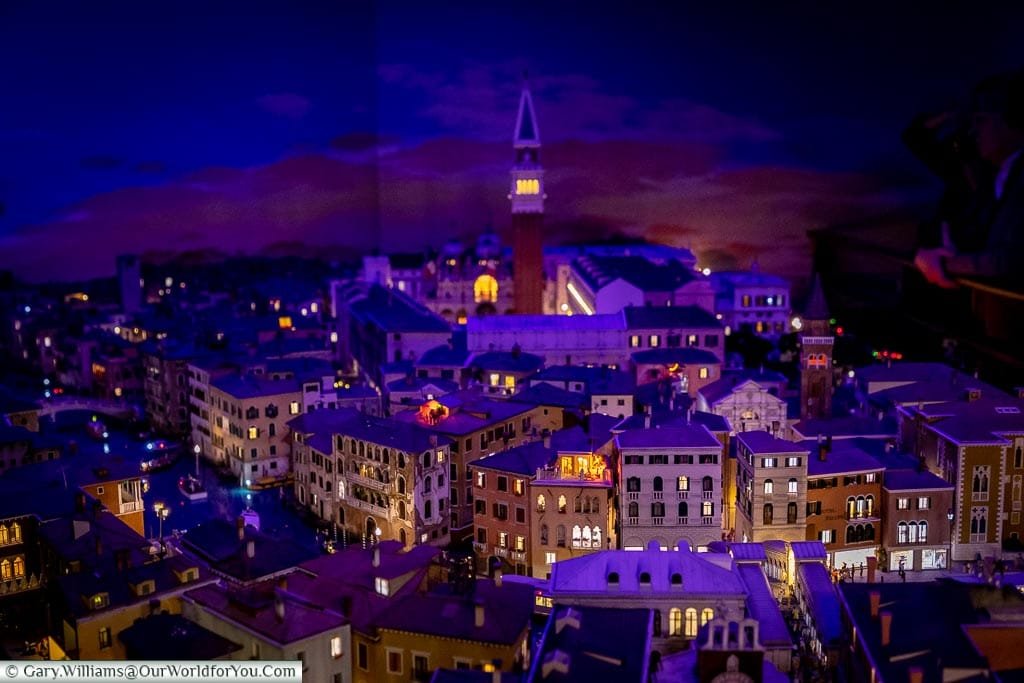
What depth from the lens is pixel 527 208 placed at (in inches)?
1225

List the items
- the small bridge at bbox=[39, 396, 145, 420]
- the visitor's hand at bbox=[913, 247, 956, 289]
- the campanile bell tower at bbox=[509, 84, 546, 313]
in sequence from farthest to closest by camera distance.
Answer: the campanile bell tower at bbox=[509, 84, 546, 313] < the visitor's hand at bbox=[913, 247, 956, 289] < the small bridge at bbox=[39, 396, 145, 420]

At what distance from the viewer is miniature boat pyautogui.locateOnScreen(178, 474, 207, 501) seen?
20.8 m

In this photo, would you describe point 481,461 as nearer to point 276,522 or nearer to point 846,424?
point 276,522

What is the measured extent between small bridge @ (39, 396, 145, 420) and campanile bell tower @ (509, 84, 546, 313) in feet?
37.8

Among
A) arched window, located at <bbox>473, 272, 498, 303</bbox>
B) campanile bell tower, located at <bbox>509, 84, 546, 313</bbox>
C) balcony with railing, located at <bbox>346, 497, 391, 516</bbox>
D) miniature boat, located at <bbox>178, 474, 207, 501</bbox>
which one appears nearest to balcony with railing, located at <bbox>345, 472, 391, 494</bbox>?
balcony with railing, located at <bbox>346, 497, 391, 516</bbox>

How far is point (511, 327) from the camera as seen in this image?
26.9 meters

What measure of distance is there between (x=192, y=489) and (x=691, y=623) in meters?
11.8

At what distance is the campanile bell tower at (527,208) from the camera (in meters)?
30.7

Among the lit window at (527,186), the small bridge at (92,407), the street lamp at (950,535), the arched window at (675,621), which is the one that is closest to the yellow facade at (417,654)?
the arched window at (675,621)

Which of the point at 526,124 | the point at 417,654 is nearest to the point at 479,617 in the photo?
the point at 417,654

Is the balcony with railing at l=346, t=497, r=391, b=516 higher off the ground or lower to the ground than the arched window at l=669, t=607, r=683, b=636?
higher

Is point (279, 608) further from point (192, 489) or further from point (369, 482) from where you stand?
point (192, 489)

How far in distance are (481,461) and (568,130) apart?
55.0 feet

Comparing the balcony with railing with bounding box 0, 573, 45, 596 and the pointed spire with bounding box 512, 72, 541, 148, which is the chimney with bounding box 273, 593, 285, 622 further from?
the pointed spire with bounding box 512, 72, 541, 148
